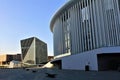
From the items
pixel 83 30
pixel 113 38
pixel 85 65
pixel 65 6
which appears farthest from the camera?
pixel 65 6

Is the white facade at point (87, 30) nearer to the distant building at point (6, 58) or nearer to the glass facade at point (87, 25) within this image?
the glass facade at point (87, 25)

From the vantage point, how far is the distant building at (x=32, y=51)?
594 feet

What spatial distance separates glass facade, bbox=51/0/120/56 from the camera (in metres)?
56.8

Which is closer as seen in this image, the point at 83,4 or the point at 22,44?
the point at 83,4

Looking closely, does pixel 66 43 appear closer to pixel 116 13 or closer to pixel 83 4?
pixel 83 4

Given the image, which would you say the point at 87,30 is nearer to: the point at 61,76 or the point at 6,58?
the point at 61,76

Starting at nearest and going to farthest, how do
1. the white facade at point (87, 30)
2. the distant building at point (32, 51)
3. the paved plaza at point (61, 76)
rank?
the paved plaza at point (61, 76) → the white facade at point (87, 30) → the distant building at point (32, 51)

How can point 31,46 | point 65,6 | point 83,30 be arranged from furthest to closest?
1. point 31,46
2. point 65,6
3. point 83,30

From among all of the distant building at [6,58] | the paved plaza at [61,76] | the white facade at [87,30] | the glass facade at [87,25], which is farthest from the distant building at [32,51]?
the paved plaza at [61,76]

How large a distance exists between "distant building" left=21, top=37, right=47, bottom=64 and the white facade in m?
98.0

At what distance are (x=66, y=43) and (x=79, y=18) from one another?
13.6m

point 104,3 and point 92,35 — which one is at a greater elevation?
point 104,3

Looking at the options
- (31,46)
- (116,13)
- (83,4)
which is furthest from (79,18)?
(31,46)

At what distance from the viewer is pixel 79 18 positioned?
232 ft
